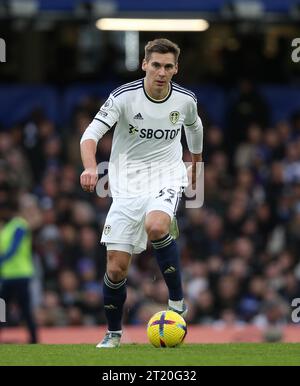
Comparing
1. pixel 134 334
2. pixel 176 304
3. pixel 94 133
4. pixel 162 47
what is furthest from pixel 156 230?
pixel 134 334

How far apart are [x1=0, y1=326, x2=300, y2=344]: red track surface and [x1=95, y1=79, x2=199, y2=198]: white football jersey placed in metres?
6.04

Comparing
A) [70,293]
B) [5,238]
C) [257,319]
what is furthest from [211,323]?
[5,238]

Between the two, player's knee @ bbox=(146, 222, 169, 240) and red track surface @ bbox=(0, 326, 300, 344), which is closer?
player's knee @ bbox=(146, 222, 169, 240)

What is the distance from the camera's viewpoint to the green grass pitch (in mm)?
8953

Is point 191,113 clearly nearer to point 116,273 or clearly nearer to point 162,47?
point 162,47

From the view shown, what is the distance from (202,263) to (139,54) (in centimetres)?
488

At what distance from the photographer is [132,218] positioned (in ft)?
33.6

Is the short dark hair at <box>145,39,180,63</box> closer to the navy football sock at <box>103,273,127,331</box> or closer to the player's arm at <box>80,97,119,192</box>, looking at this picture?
the player's arm at <box>80,97,119,192</box>

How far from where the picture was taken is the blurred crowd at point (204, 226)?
17656 millimetres

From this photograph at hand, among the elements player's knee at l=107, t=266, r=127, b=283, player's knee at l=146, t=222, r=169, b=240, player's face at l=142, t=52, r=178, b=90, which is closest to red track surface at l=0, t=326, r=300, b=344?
player's knee at l=107, t=266, r=127, b=283

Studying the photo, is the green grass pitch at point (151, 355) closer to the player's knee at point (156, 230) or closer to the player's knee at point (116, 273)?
the player's knee at point (116, 273)

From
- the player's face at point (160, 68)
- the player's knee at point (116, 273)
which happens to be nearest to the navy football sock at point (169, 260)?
the player's knee at point (116, 273)

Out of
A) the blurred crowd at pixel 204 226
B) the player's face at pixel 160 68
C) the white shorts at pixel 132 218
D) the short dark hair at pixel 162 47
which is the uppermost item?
the blurred crowd at pixel 204 226

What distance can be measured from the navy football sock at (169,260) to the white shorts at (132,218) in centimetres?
17
